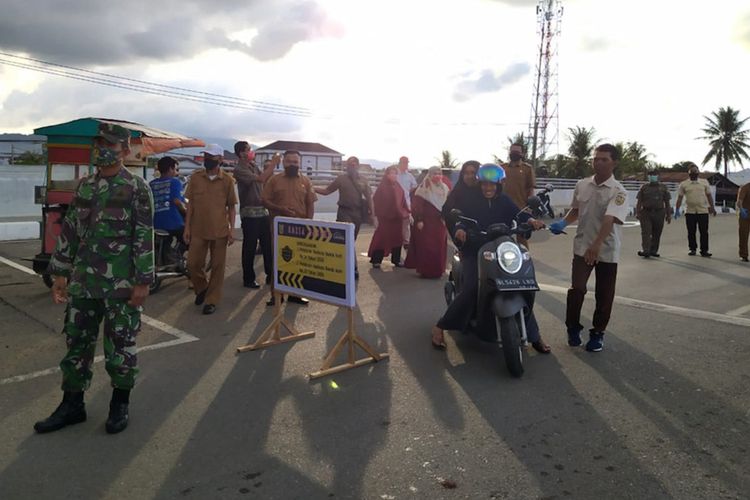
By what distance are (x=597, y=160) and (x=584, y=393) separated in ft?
7.10

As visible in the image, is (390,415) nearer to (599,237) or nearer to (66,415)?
(66,415)

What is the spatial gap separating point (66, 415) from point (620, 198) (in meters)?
4.67

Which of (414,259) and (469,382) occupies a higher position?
(414,259)

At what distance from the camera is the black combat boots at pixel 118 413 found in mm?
3729

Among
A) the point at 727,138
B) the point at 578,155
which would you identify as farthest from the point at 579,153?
the point at 727,138

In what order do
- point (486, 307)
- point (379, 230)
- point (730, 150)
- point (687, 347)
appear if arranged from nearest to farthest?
point (486, 307) < point (687, 347) < point (379, 230) < point (730, 150)

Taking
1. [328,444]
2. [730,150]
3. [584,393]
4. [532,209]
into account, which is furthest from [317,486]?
[730,150]

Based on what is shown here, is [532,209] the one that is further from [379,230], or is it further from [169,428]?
[379,230]

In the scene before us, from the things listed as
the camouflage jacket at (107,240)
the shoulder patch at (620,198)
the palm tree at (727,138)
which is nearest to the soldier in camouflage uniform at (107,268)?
the camouflage jacket at (107,240)

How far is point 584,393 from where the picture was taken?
4465mm

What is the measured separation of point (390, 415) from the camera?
403 centimetres

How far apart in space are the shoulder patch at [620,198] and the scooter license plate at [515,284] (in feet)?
3.71

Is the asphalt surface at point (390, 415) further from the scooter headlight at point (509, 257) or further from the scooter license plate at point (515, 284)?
the scooter headlight at point (509, 257)

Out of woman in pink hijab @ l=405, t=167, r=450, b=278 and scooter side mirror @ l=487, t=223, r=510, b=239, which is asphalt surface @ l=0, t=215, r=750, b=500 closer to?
scooter side mirror @ l=487, t=223, r=510, b=239
